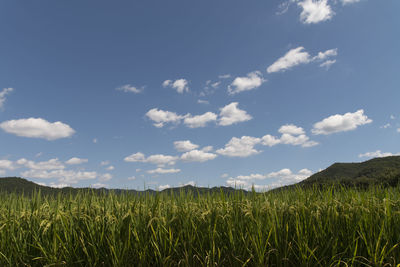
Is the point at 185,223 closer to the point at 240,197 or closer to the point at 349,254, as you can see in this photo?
the point at 240,197

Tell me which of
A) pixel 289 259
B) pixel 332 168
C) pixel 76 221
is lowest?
pixel 289 259

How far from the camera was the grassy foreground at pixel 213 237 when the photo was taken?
4.81 metres

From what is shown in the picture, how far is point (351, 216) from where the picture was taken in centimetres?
531

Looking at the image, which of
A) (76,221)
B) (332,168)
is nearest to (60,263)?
(76,221)

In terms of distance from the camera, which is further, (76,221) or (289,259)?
(76,221)

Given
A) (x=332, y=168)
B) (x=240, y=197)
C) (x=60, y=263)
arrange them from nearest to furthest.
A: 1. (x=60, y=263)
2. (x=240, y=197)
3. (x=332, y=168)

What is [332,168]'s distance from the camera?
9712 cm

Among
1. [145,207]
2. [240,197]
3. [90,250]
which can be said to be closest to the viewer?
[90,250]

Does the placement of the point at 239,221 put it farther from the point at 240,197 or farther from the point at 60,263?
the point at 60,263

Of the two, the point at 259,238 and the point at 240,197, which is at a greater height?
the point at 240,197

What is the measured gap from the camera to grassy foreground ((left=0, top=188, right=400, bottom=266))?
15.8 feet

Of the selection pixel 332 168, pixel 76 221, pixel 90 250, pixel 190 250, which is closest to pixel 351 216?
pixel 190 250

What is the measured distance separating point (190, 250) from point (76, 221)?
234cm

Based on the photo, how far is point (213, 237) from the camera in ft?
16.0
